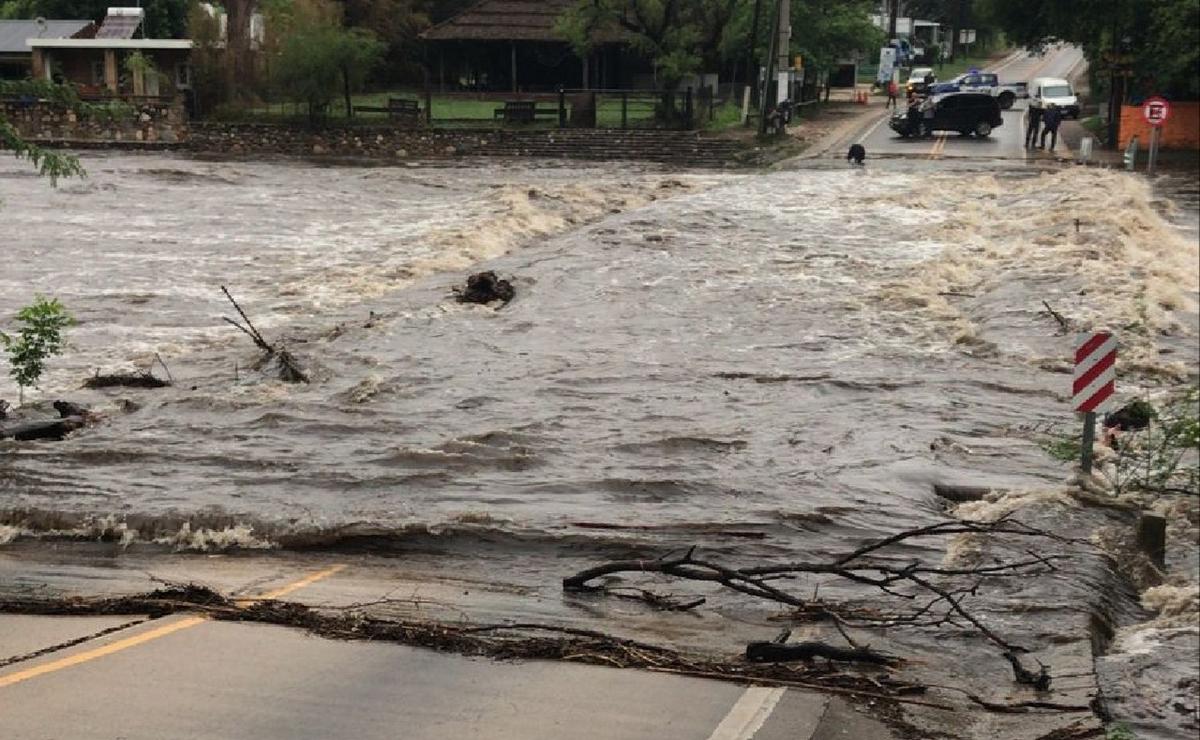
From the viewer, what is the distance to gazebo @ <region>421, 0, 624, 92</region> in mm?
63344

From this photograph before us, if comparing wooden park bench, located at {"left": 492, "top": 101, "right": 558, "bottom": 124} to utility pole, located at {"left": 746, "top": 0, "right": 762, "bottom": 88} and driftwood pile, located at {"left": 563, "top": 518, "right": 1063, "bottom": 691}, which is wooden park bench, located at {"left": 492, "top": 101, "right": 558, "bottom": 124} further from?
driftwood pile, located at {"left": 563, "top": 518, "right": 1063, "bottom": 691}

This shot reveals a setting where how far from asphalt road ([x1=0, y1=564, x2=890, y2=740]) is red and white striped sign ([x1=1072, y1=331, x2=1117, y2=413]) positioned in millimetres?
6497

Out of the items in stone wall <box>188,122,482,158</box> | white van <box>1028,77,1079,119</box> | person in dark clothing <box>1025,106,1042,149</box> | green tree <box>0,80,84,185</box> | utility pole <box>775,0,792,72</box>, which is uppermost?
utility pole <box>775,0,792,72</box>

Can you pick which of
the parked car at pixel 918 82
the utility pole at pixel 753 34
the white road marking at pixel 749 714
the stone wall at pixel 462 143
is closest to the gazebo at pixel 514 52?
the utility pole at pixel 753 34

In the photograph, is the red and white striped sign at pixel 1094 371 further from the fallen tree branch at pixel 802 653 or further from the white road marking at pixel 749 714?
the white road marking at pixel 749 714

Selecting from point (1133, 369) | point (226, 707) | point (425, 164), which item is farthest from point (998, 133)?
point (226, 707)

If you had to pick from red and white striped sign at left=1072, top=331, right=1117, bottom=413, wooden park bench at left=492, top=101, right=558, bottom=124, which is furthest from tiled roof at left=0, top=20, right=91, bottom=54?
red and white striped sign at left=1072, top=331, right=1117, bottom=413

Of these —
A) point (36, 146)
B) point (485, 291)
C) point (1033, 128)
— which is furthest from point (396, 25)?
point (36, 146)

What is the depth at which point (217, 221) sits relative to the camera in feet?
118

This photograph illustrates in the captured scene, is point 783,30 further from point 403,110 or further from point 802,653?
point 802,653

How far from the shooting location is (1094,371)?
13375mm

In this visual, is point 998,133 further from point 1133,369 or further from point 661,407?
point 661,407

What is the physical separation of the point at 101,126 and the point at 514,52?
17.7 m

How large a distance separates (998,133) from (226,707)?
172 ft
